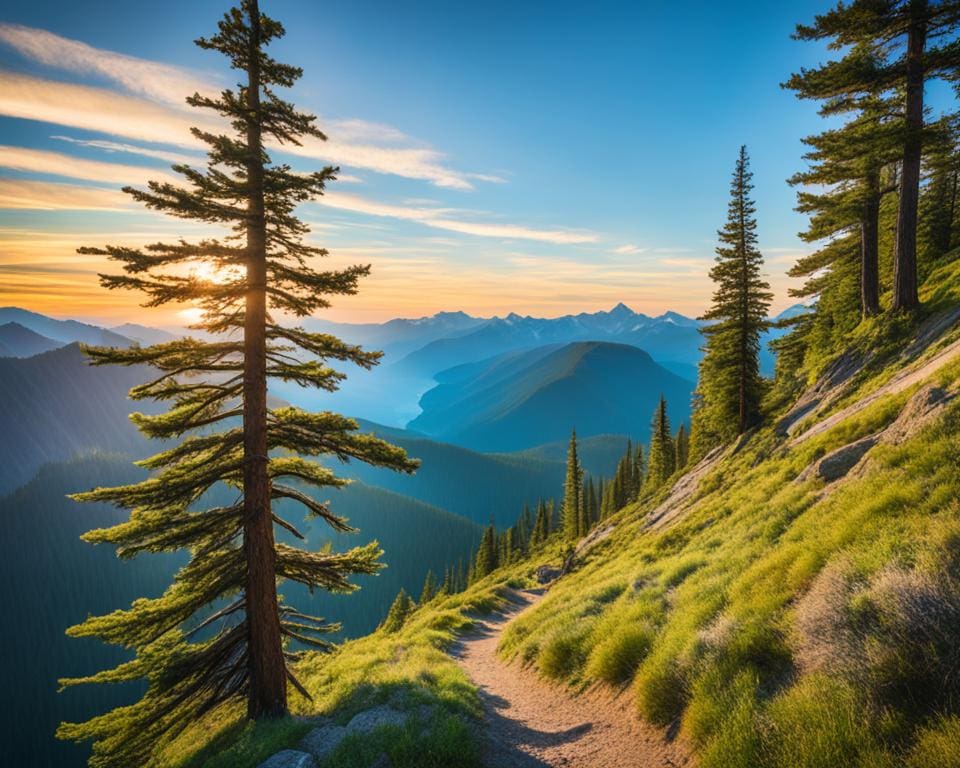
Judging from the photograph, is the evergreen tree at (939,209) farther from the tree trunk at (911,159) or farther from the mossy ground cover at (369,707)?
the mossy ground cover at (369,707)

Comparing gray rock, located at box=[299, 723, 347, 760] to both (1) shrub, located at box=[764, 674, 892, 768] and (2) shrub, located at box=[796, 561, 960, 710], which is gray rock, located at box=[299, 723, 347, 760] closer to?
(1) shrub, located at box=[764, 674, 892, 768]

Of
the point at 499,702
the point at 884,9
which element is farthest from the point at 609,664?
the point at 884,9

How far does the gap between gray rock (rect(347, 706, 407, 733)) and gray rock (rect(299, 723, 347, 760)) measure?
226 mm

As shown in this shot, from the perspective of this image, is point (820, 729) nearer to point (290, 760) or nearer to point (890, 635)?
point (890, 635)

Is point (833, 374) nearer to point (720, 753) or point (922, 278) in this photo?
point (922, 278)

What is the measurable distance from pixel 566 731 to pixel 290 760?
16.0 feet

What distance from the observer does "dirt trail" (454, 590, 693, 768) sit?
6555 millimetres

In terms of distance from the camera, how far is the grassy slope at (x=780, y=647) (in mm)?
4375

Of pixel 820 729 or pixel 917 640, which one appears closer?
pixel 820 729

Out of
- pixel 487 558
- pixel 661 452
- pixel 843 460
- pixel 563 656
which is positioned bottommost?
pixel 487 558

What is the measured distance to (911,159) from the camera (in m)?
16.5

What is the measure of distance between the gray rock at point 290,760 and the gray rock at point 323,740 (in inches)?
7.3

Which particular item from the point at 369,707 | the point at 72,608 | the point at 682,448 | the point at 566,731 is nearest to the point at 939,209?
the point at 566,731

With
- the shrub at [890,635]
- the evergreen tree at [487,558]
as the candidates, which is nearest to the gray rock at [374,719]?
the shrub at [890,635]
